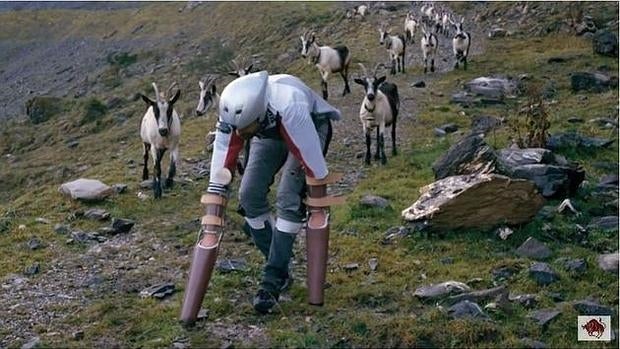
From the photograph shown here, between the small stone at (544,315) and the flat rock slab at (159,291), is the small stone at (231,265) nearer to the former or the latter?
the flat rock slab at (159,291)

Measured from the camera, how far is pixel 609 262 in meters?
7.20

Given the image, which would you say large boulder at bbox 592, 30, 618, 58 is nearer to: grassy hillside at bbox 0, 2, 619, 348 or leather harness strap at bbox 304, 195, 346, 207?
grassy hillside at bbox 0, 2, 619, 348

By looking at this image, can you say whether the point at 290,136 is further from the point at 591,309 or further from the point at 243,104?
the point at 591,309

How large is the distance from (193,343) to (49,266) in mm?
3266

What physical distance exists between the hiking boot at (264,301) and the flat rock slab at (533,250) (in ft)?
8.61

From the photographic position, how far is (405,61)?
25656mm

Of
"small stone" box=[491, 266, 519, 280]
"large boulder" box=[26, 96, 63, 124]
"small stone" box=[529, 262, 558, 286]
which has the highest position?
"small stone" box=[529, 262, 558, 286]

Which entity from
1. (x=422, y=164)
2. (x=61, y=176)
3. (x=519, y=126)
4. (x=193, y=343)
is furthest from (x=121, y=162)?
(x=193, y=343)

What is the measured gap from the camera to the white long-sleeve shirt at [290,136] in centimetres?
586

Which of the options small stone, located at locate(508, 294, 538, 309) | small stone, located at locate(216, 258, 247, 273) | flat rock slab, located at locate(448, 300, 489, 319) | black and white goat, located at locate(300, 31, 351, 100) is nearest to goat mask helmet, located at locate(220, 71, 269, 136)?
flat rock slab, located at locate(448, 300, 489, 319)

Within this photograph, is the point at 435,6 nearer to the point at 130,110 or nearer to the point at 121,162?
the point at 130,110

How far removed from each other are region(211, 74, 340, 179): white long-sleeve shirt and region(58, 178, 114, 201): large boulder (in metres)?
5.61

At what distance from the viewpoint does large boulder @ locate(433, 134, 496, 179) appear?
927 cm

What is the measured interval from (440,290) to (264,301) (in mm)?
1476
